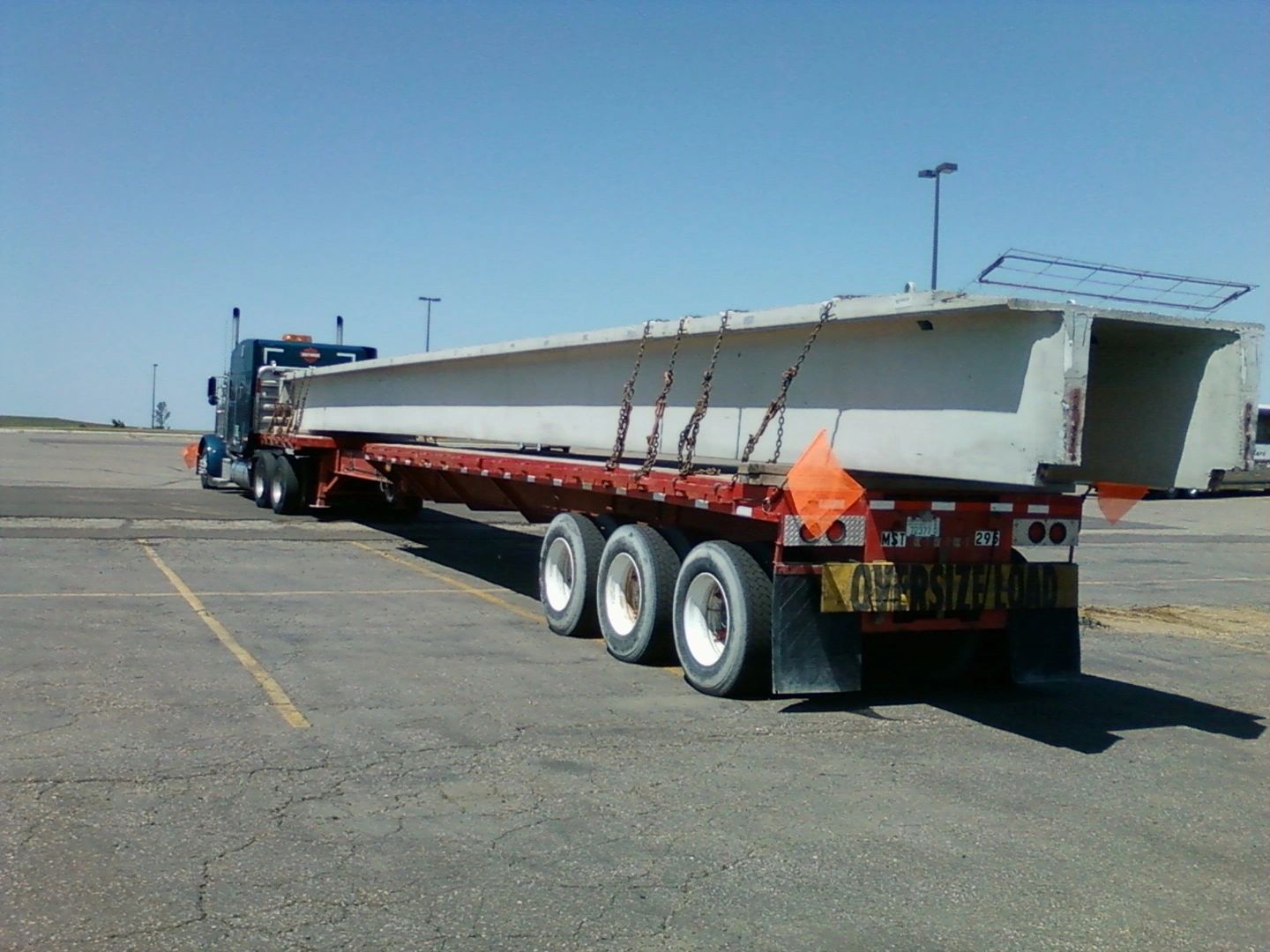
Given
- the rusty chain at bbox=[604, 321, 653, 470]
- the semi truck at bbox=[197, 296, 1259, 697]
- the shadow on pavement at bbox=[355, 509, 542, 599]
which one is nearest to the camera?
the semi truck at bbox=[197, 296, 1259, 697]

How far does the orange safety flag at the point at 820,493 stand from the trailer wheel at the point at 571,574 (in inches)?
113

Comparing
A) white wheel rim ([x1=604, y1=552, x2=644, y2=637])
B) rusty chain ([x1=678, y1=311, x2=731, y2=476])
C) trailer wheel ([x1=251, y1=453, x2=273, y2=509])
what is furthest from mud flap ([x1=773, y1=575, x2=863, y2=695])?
trailer wheel ([x1=251, y1=453, x2=273, y2=509])

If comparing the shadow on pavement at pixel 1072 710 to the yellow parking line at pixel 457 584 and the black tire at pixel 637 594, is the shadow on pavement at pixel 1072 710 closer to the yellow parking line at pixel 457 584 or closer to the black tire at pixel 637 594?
the black tire at pixel 637 594

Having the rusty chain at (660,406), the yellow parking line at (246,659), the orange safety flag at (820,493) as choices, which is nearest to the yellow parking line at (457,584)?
the rusty chain at (660,406)

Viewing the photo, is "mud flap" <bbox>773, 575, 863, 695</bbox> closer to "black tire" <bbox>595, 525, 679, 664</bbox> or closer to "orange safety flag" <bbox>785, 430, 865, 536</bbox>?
"orange safety flag" <bbox>785, 430, 865, 536</bbox>

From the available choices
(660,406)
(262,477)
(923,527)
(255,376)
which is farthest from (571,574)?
(255,376)

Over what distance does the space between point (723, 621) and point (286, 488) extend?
13.5m

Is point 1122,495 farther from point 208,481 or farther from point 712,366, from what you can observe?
point 208,481

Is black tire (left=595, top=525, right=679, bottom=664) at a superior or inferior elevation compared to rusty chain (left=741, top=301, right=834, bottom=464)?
inferior

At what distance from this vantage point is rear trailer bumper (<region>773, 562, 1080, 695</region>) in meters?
7.69

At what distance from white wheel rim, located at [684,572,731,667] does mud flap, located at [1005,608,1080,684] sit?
6.48 feet

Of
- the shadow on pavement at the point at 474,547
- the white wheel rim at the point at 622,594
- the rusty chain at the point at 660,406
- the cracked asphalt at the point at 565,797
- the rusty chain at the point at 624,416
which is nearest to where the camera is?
the cracked asphalt at the point at 565,797

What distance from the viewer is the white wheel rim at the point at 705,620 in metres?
8.52

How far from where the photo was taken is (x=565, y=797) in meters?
6.15
